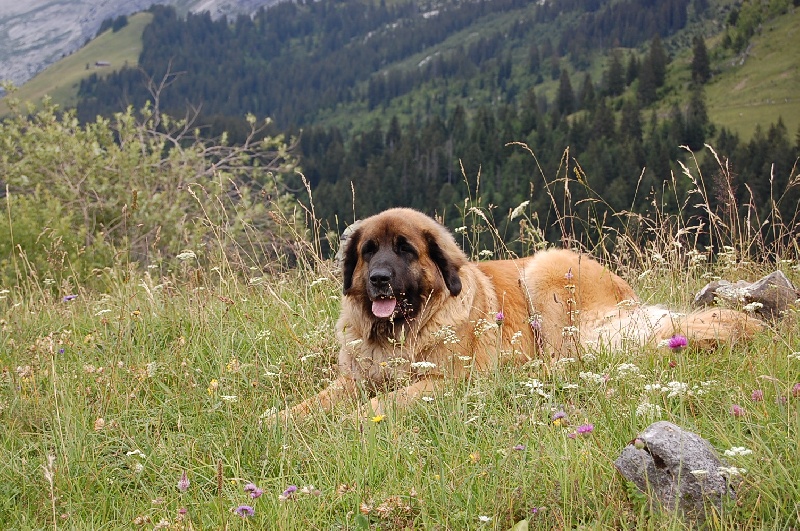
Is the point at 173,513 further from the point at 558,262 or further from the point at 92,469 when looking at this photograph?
the point at 558,262

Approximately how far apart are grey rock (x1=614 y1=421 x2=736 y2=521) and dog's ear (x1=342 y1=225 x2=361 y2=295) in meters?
2.65

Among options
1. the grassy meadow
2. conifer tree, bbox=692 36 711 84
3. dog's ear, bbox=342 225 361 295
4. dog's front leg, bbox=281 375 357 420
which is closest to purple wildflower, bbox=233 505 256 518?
the grassy meadow

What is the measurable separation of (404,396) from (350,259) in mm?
1360

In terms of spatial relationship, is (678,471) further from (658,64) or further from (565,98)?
(658,64)

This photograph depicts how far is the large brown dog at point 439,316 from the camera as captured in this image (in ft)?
13.8

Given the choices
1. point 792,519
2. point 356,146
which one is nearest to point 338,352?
point 792,519

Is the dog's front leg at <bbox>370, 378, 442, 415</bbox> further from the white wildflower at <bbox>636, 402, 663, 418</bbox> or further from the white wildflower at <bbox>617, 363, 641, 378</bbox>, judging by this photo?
the white wildflower at <bbox>636, 402, 663, 418</bbox>

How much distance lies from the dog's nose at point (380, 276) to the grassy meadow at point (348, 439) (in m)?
0.57

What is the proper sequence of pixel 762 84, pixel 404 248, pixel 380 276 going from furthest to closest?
pixel 762 84 < pixel 404 248 < pixel 380 276

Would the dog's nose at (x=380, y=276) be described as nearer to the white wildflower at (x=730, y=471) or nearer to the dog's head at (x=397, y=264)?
the dog's head at (x=397, y=264)

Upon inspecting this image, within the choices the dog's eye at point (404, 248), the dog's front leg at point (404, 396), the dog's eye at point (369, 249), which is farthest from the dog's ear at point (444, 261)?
the dog's front leg at point (404, 396)

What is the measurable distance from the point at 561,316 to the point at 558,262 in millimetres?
494

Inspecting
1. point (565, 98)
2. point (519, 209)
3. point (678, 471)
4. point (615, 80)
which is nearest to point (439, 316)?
point (519, 209)

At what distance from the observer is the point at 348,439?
3.38m
